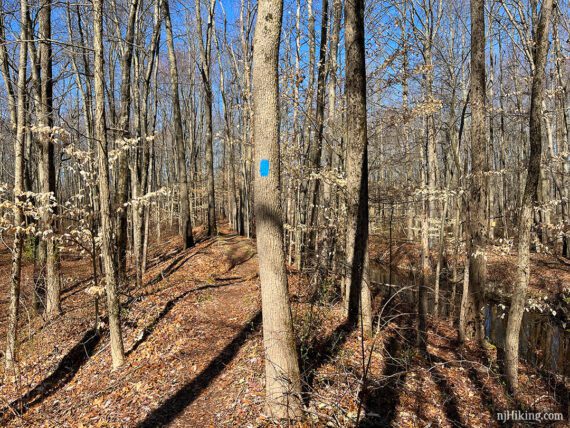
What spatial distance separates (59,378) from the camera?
670cm

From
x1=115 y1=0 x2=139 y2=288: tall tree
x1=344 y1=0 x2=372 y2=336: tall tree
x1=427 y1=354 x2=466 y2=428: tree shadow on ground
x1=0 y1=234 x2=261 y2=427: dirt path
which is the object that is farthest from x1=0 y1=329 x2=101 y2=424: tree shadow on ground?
x1=427 y1=354 x2=466 y2=428: tree shadow on ground

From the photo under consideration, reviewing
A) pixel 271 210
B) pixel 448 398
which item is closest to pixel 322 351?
pixel 448 398

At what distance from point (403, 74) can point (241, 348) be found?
21.3 feet

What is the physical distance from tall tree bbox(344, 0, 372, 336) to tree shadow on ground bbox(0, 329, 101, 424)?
523 centimetres

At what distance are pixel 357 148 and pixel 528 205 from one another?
2786 millimetres

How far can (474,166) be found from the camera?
7750 mm

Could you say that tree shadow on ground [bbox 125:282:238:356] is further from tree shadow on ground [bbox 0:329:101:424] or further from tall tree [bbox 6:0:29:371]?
tall tree [bbox 6:0:29:371]

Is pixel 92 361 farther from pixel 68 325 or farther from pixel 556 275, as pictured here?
pixel 556 275

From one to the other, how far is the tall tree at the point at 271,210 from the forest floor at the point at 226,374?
377 millimetres

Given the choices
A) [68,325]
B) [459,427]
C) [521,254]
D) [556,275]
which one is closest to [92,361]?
[68,325]

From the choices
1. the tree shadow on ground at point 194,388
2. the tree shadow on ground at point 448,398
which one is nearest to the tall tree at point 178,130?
the tree shadow on ground at point 194,388

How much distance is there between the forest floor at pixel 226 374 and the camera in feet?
15.9

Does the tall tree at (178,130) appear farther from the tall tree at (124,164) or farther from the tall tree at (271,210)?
the tall tree at (271,210)

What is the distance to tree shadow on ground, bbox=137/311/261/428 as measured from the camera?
5000 millimetres
